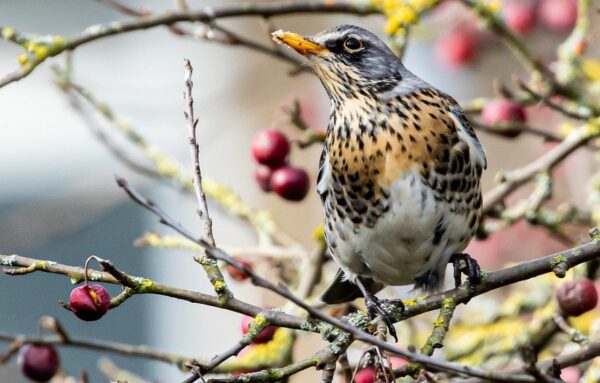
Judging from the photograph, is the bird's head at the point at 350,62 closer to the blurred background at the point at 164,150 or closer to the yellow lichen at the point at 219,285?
the yellow lichen at the point at 219,285

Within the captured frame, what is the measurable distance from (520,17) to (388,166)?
71.6 inches

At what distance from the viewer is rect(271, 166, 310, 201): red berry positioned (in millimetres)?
2660

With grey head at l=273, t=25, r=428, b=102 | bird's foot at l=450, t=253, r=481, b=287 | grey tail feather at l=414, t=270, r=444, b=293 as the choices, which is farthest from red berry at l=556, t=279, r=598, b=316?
grey head at l=273, t=25, r=428, b=102

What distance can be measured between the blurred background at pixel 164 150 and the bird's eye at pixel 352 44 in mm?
1004

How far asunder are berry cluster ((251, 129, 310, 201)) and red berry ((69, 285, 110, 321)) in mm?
993

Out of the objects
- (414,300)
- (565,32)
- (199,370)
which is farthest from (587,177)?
(199,370)

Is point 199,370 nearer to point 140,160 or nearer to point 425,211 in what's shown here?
point 425,211

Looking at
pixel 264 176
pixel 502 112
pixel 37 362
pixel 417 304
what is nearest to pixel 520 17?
pixel 502 112

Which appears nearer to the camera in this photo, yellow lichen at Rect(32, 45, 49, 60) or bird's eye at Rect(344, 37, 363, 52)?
yellow lichen at Rect(32, 45, 49, 60)

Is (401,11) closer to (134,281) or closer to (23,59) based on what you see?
(23,59)

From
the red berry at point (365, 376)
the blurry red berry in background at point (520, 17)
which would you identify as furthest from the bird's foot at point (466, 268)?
the blurry red berry in background at point (520, 17)

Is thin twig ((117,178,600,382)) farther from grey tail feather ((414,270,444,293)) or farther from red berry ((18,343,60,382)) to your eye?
red berry ((18,343,60,382))

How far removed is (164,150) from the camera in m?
4.84

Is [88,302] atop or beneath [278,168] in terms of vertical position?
beneath
